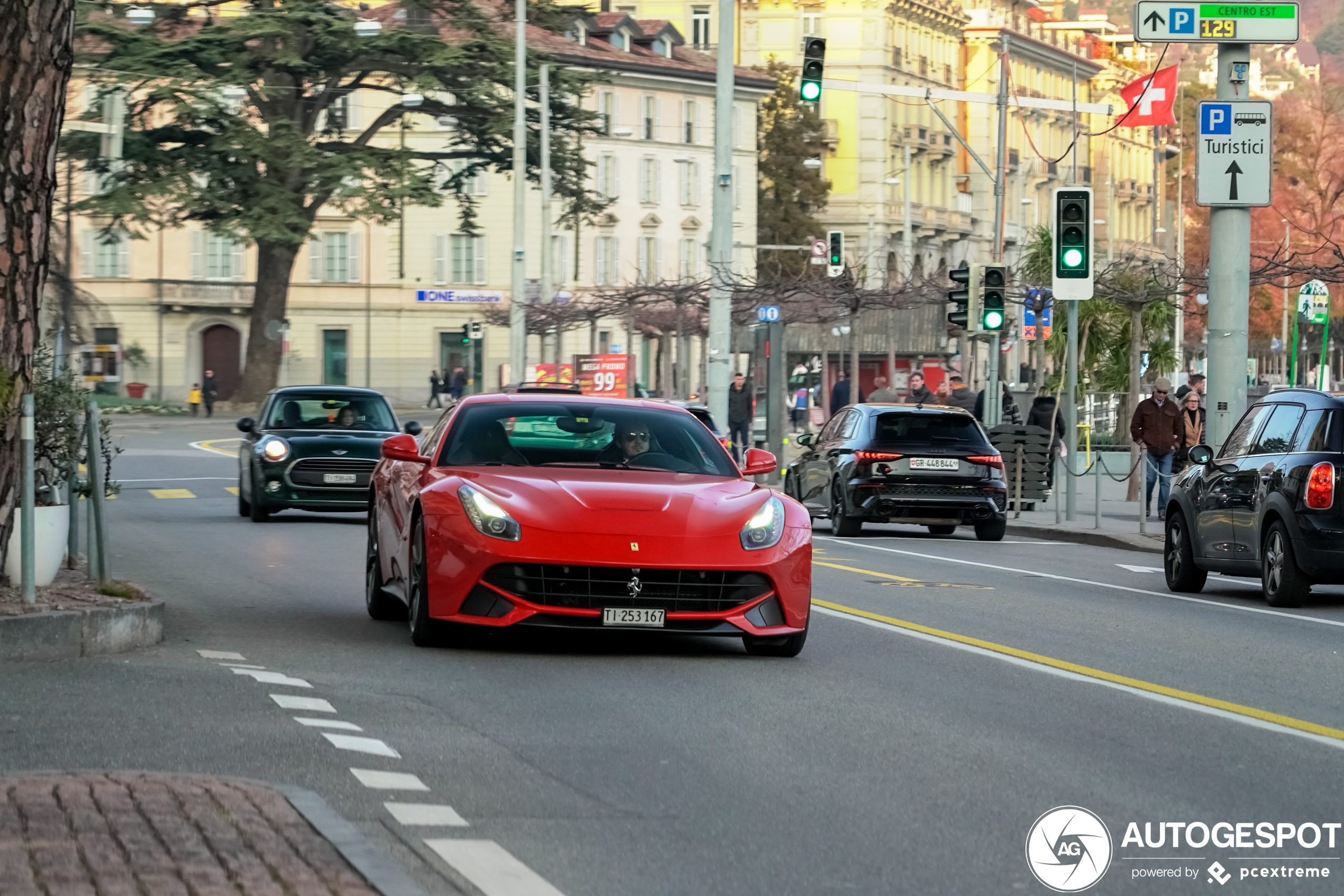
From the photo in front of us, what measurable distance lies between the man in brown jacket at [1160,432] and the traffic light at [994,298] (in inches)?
118

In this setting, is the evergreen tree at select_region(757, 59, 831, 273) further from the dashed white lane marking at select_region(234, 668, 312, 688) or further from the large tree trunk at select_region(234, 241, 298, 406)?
the dashed white lane marking at select_region(234, 668, 312, 688)

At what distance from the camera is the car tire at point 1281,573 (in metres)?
16.9

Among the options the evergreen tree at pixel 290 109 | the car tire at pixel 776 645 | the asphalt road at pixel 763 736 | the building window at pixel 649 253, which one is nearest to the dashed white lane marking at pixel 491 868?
the asphalt road at pixel 763 736

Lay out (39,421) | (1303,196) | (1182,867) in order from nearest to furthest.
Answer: (1182,867)
(39,421)
(1303,196)

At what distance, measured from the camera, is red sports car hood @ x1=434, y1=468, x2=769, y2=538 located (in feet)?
38.4

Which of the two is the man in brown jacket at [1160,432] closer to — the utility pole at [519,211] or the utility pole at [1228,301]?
the utility pole at [1228,301]

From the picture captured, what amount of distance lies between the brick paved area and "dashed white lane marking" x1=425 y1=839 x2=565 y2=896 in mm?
347

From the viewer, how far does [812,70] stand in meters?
31.4

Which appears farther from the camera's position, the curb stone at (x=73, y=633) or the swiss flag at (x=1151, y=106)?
the swiss flag at (x=1151, y=106)

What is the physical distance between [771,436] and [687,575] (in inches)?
1000

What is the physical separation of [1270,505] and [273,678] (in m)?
8.85

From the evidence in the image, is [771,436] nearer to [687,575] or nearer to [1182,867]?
[687,575]

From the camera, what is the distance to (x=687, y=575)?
11789 millimetres

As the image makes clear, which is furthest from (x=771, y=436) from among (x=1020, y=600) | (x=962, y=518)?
(x=1020, y=600)
